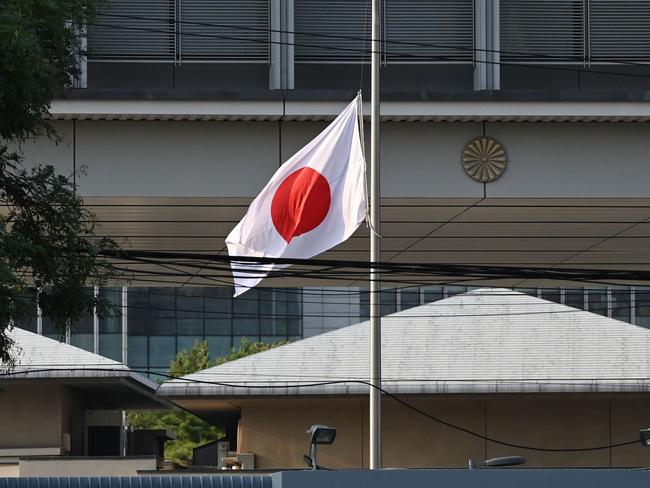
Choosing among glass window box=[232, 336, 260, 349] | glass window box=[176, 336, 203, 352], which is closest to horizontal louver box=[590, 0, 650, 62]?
glass window box=[232, 336, 260, 349]

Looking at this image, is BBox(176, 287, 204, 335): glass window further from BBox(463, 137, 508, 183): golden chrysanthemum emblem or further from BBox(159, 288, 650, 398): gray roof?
BBox(463, 137, 508, 183): golden chrysanthemum emblem

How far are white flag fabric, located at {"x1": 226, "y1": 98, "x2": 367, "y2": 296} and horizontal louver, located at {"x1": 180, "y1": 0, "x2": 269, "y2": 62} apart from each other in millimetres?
2329

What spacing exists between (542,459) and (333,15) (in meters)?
16.8

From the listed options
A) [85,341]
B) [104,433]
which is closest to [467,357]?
[104,433]

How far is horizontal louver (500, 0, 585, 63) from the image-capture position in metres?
21.7

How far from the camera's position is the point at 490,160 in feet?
70.1

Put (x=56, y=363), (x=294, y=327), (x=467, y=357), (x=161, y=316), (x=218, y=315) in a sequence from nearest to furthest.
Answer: (x=467, y=357) < (x=56, y=363) < (x=161, y=316) < (x=218, y=315) < (x=294, y=327)

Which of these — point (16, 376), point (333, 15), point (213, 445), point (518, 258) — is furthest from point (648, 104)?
point (213, 445)

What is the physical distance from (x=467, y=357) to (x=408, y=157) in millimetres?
14651

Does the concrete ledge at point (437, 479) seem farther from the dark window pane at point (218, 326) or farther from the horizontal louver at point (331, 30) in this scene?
the dark window pane at point (218, 326)

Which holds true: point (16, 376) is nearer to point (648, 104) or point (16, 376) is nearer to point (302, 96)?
point (302, 96)

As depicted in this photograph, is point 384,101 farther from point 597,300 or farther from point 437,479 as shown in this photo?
point 597,300

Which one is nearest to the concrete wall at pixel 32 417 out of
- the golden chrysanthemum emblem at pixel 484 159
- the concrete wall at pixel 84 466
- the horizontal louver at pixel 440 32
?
the concrete wall at pixel 84 466

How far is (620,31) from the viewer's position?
21.9 metres
